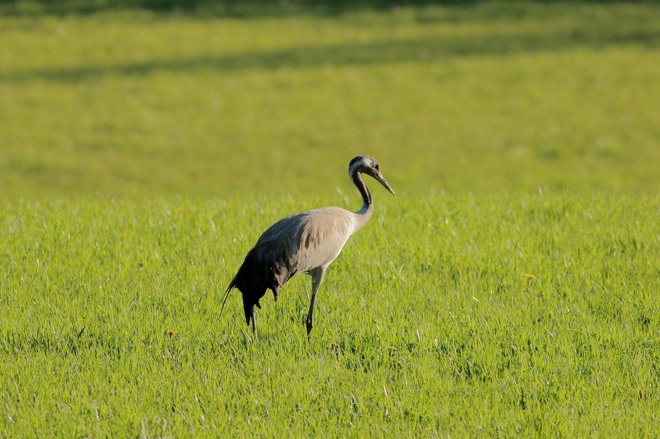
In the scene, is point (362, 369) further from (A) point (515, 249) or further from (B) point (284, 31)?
(B) point (284, 31)

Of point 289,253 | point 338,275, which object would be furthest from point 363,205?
point 338,275

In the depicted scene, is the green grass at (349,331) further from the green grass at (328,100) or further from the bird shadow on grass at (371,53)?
the bird shadow on grass at (371,53)

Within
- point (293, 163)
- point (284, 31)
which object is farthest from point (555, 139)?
point (284, 31)

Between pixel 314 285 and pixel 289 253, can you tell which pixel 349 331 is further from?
pixel 289 253

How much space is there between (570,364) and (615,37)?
23.0m

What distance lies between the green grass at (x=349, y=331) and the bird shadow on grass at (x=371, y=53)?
1567 centimetres

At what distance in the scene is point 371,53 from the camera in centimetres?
2744

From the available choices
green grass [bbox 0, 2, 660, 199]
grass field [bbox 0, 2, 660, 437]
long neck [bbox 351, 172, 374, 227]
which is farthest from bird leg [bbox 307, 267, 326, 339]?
green grass [bbox 0, 2, 660, 199]

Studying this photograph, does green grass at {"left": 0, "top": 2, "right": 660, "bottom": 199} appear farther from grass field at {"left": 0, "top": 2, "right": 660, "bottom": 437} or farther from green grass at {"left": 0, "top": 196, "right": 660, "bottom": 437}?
green grass at {"left": 0, "top": 196, "right": 660, "bottom": 437}

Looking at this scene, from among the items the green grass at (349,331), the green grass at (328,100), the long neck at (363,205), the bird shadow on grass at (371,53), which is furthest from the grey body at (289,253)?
the bird shadow on grass at (371,53)

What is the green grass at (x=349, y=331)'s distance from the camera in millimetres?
6586

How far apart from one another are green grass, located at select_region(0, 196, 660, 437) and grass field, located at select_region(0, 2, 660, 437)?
0.03 meters

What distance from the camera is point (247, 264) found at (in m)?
7.53

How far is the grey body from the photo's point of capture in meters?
7.44
